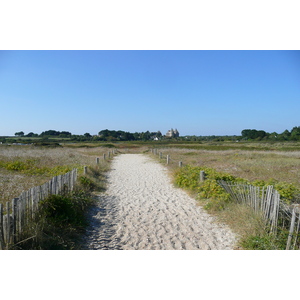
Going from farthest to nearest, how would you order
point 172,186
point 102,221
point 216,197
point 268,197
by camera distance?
point 172,186, point 216,197, point 102,221, point 268,197

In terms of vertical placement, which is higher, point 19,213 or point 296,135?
point 296,135

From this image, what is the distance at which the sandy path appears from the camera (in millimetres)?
5035

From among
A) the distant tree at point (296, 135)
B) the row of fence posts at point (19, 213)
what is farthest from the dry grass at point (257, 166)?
the distant tree at point (296, 135)

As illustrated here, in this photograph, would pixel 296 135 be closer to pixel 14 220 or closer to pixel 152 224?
pixel 152 224

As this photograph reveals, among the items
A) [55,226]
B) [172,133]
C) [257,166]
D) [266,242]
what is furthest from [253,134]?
[55,226]

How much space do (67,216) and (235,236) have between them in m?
3.76

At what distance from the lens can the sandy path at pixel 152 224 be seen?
504 cm

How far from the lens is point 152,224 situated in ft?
20.3

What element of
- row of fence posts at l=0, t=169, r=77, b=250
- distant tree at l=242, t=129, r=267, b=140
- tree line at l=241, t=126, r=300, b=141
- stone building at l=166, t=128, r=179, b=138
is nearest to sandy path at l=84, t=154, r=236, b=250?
row of fence posts at l=0, t=169, r=77, b=250

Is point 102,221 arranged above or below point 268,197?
below

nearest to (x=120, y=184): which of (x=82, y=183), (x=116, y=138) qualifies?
(x=82, y=183)

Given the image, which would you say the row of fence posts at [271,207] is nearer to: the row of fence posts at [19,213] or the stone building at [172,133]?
the row of fence posts at [19,213]

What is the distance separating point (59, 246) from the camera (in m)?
4.52
